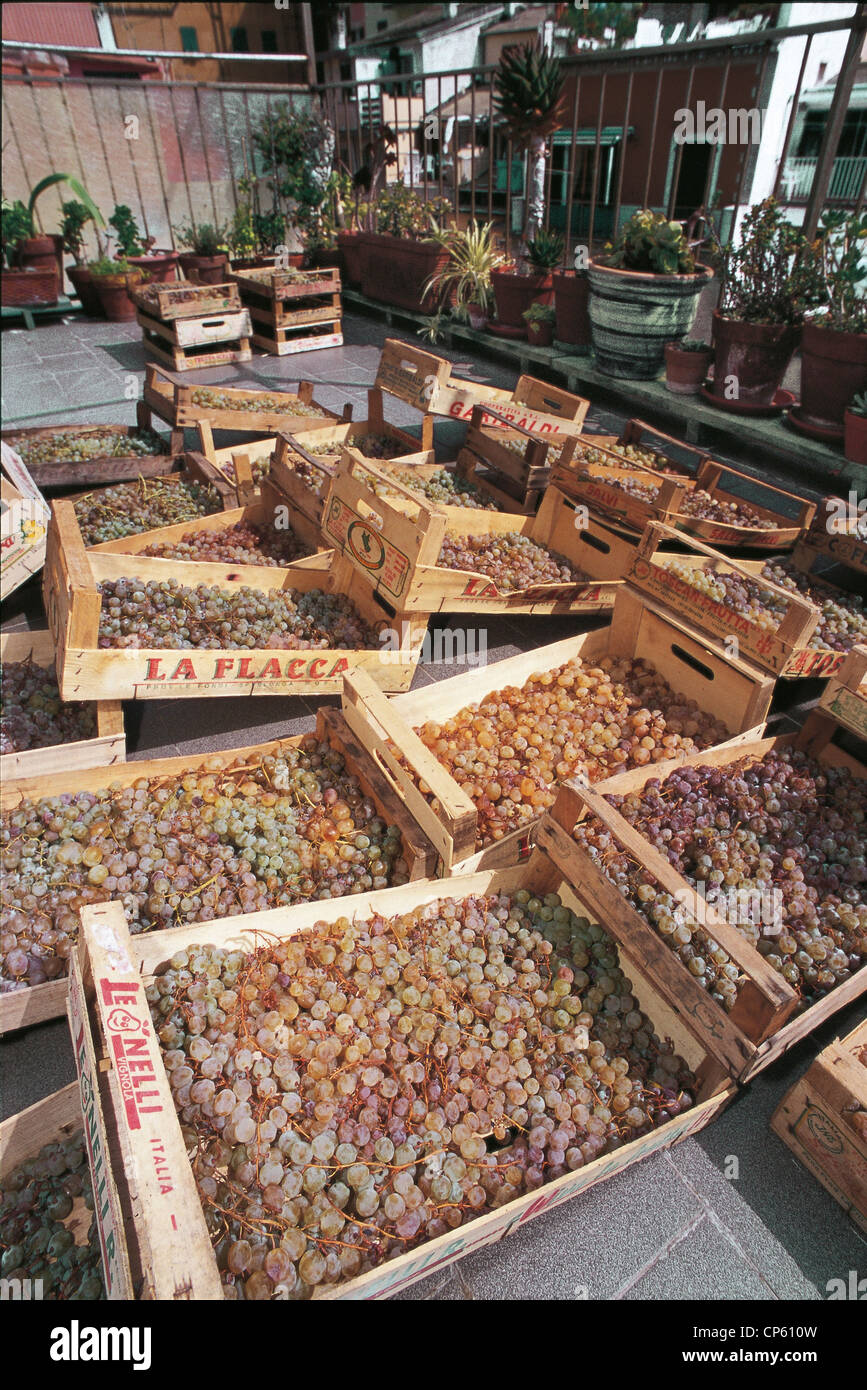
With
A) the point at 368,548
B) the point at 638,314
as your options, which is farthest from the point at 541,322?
the point at 368,548

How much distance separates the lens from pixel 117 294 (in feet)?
30.9

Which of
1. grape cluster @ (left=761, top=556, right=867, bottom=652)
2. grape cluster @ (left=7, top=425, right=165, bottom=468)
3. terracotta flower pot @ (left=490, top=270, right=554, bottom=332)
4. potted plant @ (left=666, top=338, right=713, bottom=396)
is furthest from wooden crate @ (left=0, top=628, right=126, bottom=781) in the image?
terracotta flower pot @ (left=490, top=270, right=554, bottom=332)

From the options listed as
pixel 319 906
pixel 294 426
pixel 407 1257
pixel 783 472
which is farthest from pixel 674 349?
pixel 407 1257

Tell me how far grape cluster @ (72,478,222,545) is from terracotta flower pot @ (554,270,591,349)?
4371mm

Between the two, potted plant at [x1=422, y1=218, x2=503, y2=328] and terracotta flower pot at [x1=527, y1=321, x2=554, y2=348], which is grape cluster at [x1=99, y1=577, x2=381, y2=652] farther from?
potted plant at [x1=422, y1=218, x2=503, y2=328]

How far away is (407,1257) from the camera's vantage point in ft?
4.85

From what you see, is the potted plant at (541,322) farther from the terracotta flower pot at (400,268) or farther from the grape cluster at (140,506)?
the grape cluster at (140,506)

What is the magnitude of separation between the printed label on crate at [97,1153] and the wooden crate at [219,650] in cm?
130

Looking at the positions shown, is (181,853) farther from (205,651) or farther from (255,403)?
(255,403)

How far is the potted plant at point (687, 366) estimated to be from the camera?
6.02m

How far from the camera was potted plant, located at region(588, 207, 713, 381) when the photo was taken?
5.98 metres

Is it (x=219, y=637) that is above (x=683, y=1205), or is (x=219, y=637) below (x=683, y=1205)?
above

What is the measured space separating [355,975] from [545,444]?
331 cm
